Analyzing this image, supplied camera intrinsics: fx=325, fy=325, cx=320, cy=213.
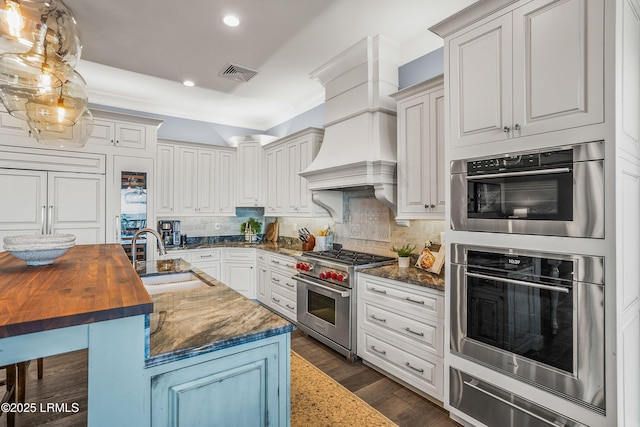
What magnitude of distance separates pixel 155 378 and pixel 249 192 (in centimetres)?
436

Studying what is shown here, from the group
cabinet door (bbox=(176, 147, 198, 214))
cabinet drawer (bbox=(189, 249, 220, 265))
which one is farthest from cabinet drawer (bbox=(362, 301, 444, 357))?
cabinet door (bbox=(176, 147, 198, 214))

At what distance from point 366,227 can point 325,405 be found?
1.93 meters

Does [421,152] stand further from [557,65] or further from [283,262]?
[283,262]

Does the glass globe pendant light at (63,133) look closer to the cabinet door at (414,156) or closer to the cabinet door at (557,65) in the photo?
the cabinet door at (414,156)

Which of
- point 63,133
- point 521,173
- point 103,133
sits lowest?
point 521,173

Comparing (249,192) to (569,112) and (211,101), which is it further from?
(569,112)

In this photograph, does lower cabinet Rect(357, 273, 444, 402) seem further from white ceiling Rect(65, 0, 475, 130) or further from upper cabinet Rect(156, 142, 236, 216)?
upper cabinet Rect(156, 142, 236, 216)

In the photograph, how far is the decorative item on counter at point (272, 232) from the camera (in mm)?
5523

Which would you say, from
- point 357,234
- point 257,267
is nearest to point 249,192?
point 257,267

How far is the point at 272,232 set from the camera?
219 inches

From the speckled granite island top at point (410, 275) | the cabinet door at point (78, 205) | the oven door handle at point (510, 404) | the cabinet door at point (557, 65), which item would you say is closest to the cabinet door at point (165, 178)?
the cabinet door at point (78, 205)

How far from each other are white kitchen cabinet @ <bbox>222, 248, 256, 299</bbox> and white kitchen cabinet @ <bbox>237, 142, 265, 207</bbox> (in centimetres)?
82

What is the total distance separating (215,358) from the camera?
1.15 m

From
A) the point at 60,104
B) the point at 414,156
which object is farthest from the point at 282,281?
the point at 60,104
